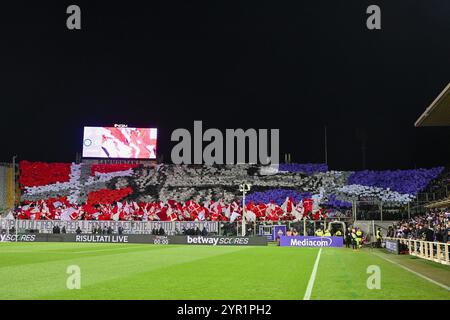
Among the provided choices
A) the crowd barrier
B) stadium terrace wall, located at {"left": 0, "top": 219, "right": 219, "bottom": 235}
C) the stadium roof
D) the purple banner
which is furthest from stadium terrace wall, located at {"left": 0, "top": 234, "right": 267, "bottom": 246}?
the stadium roof

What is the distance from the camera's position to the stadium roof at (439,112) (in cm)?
1795

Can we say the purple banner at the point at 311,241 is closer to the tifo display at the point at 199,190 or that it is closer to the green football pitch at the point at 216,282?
the tifo display at the point at 199,190

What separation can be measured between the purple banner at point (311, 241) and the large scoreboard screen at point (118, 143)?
84.4 feet

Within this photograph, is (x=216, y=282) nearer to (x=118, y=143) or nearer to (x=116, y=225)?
(x=116, y=225)

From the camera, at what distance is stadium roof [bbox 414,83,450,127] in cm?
1795

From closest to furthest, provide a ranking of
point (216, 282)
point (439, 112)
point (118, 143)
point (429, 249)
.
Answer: point (216, 282), point (439, 112), point (429, 249), point (118, 143)

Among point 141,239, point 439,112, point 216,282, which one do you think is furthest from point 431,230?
point 141,239

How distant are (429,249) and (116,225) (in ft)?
107

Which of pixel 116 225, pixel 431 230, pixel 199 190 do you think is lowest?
pixel 116 225

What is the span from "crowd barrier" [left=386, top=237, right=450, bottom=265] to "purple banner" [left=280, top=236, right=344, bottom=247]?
8.63 meters

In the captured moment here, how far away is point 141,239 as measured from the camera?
44156mm

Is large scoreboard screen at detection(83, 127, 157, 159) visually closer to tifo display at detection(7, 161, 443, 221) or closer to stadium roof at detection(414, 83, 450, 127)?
tifo display at detection(7, 161, 443, 221)
